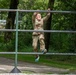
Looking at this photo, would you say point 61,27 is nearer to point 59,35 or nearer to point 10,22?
point 59,35

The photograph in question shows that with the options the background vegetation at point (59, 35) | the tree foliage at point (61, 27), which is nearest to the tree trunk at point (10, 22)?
the background vegetation at point (59, 35)

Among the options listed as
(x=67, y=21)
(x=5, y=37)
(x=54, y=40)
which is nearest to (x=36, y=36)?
(x=67, y=21)

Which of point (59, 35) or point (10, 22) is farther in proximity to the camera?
point (10, 22)

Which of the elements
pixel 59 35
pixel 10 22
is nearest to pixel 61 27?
pixel 59 35

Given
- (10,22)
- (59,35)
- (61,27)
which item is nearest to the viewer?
(59,35)

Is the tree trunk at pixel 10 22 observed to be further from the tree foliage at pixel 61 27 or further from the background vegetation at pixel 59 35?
the tree foliage at pixel 61 27

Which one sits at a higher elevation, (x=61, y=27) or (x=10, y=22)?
(x=61, y=27)

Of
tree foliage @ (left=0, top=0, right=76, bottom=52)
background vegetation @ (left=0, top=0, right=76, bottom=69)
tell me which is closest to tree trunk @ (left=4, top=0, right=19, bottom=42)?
background vegetation @ (left=0, top=0, right=76, bottom=69)

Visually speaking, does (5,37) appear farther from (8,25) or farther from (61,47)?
(61,47)

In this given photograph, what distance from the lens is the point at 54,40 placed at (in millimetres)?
18438

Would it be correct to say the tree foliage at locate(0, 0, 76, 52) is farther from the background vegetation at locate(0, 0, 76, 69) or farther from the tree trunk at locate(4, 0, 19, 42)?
the tree trunk at locate(4, 0, 19, 42)

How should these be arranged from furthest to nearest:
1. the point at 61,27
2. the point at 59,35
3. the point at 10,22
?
the point at 10,22
the point at 61,27
the point at 59,35

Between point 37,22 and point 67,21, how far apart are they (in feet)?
20.6

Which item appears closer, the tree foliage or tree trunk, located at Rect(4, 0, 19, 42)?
the tree foliage
